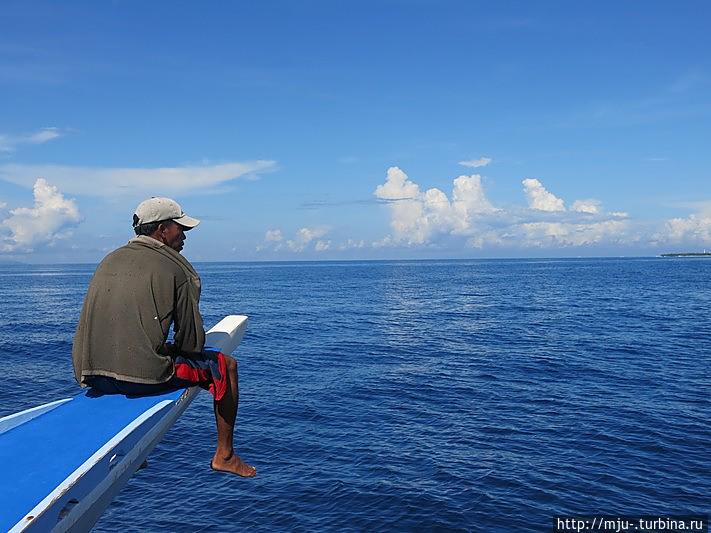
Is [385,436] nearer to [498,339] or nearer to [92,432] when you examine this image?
[92,432]

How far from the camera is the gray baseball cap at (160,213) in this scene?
6259mm

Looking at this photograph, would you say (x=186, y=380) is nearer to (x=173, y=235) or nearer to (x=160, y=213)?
(x=173, y=235)

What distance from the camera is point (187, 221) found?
647 cm

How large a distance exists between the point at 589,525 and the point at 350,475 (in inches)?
299

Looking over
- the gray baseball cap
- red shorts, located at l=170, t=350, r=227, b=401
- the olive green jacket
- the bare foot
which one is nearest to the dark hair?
the gray baseball cap

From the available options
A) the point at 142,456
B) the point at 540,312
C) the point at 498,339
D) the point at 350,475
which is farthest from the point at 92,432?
the point at 540,312

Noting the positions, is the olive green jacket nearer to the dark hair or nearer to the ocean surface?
the dark hair

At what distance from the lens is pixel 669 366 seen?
113ft

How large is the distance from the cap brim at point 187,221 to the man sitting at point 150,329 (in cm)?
7

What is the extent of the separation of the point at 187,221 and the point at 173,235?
0.23 m

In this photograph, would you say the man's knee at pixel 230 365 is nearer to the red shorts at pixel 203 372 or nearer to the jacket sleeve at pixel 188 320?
the red shorts at pixel 203 372

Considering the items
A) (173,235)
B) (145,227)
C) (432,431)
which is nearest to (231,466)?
(173,235)

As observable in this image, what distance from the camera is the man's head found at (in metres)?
6.27

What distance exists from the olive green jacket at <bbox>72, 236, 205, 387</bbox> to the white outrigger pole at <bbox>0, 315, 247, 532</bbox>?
0.42 m
